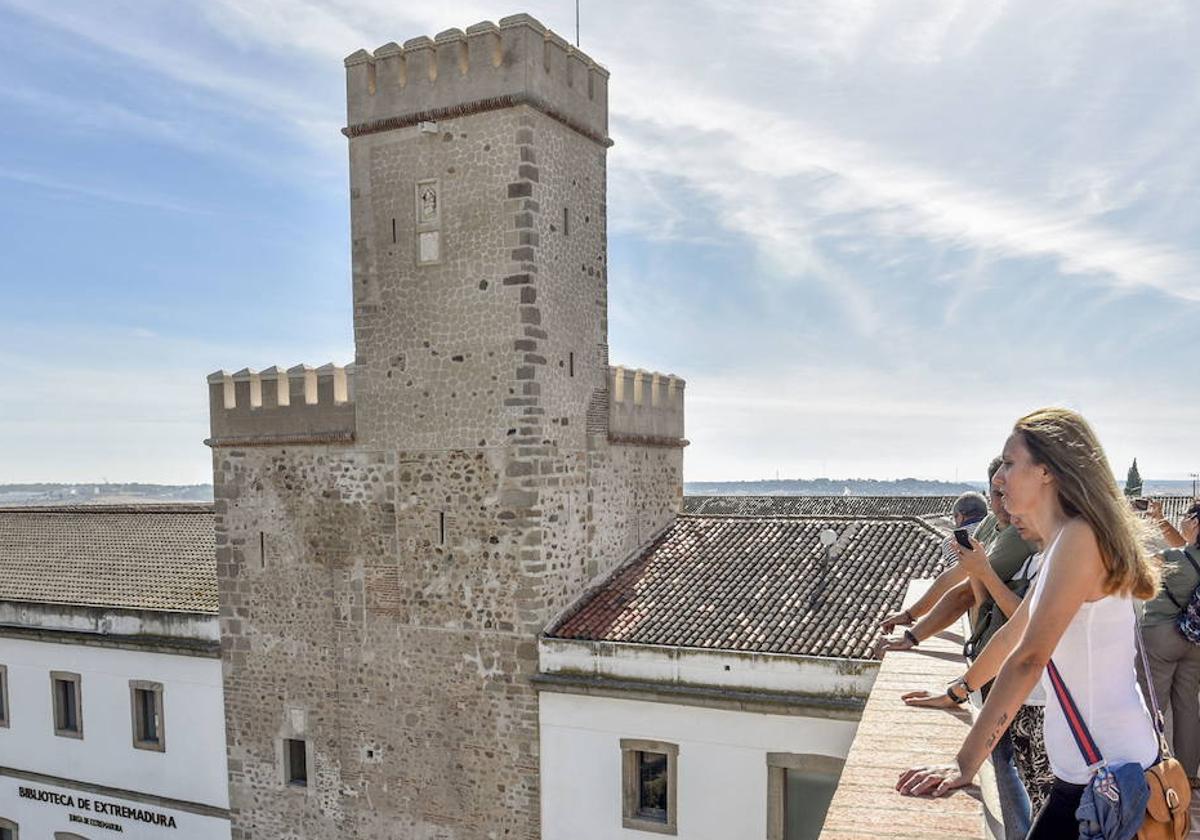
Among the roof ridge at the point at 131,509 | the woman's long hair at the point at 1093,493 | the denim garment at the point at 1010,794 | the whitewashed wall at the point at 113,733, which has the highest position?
the woman's long hair at the point at 1093,493

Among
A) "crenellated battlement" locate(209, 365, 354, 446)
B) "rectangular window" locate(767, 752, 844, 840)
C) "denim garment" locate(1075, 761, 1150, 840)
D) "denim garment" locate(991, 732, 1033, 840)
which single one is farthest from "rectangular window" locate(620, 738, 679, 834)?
"denim garment" locate(1075, 761, 1150, 840)

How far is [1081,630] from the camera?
266 centimetres

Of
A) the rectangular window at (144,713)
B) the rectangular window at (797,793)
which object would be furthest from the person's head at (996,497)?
the rectangular window at (144,713)

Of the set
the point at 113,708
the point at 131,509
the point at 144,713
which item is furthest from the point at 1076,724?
the point at 131,509

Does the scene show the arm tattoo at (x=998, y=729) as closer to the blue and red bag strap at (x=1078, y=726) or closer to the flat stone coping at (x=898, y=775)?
the blue and red bag strap at (x=1078, y=726)

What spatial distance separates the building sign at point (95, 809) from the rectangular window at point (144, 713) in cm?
116

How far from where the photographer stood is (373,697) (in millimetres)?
13227

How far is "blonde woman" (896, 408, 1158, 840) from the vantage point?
2.60 m

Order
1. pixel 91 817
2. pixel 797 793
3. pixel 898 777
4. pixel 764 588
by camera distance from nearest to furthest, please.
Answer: pixel 898 777, pixel 797 793, pixel 764 588, pixel 91 817

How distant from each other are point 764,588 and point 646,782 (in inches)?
128

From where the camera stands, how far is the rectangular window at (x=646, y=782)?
38.0ft

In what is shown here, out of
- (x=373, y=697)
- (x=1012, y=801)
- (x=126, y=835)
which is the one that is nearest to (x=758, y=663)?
(x=373, y=697)

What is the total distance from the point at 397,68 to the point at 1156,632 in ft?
39.4

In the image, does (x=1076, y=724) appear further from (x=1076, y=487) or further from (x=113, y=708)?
(x=113, y=708)
